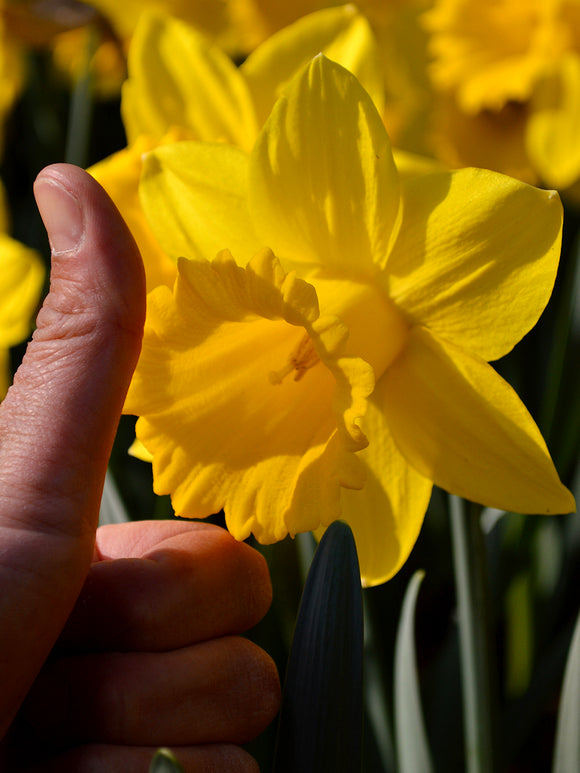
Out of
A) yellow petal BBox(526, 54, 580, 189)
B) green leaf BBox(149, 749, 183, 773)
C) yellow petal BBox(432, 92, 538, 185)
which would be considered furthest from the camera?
yellow petal BBox(432, 92, 538, 185)

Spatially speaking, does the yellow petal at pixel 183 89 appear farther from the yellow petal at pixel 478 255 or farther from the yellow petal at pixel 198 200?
the yellow petal at pixel 478 255

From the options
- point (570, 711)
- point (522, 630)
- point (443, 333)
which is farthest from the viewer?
point (522, 630)

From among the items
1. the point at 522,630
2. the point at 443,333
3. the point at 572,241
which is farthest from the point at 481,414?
the point at 572,241

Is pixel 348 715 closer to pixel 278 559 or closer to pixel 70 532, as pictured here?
pixel 70 532

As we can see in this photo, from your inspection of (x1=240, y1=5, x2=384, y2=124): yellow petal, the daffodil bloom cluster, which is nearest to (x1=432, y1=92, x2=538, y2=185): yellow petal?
the daffodil bloom cluster

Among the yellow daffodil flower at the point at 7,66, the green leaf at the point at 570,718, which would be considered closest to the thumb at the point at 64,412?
the green leaf at the point at 570,718

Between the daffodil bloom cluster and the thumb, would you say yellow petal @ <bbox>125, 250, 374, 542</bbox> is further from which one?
the daffodil bloom cluster

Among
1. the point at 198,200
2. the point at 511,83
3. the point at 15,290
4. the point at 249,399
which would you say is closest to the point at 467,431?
the point at 249,399
